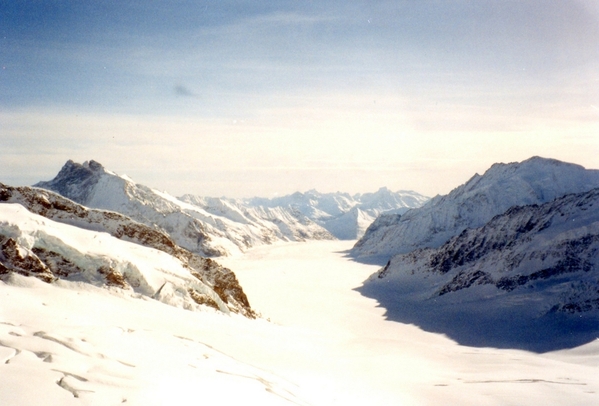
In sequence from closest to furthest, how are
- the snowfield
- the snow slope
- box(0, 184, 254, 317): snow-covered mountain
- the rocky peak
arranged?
the snowfield, the snow slope, box(0, 184, 254, 317): snow-covered mountain, the rocky peak

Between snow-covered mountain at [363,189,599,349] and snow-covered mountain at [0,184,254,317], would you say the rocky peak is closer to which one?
snow-covered mountain at [363,189,599,349]

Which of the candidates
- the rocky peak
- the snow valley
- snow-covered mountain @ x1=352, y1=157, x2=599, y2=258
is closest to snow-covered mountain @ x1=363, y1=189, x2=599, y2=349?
the snow valley

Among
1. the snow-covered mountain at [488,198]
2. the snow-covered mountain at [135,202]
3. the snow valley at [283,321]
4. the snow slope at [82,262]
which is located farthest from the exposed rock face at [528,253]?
the snow-covered mountain at [135,202]

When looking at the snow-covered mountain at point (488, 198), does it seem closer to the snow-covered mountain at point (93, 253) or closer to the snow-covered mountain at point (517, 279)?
the snow-covered mountain at point (517, 279)

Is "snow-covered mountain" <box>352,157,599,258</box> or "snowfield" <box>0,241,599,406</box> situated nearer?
"snowfield" <box>0,241,599,406</box>

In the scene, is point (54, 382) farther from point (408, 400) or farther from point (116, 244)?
point (116, 244)

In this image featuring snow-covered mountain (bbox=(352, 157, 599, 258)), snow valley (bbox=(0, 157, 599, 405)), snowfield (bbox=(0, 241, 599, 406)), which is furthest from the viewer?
snow-covered mountain (bbox=(352, 157, 599, 258))

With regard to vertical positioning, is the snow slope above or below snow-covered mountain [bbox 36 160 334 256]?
above
